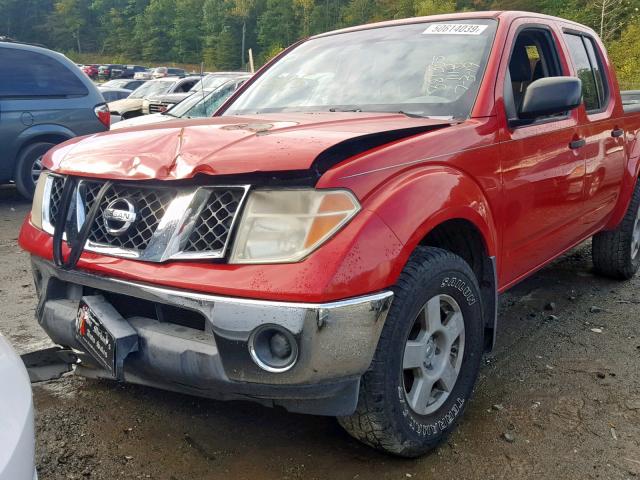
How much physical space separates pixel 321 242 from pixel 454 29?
1.81 metres

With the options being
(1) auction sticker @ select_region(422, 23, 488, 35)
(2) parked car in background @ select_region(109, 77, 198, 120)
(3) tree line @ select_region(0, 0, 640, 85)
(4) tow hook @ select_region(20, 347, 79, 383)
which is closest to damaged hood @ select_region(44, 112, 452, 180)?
(1) auction sticker @ select_region(422, 23, 488, 35)

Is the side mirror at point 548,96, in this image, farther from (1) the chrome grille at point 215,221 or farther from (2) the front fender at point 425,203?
(1) the chrome grille at point 215,221

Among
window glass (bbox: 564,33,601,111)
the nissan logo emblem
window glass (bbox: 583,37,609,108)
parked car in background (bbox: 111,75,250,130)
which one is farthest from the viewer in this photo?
parked car in background (bbox: 111,75,250,130)

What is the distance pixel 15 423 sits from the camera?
1.35 metres

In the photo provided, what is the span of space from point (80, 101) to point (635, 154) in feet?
20.8

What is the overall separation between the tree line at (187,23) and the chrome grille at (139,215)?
2535 inches

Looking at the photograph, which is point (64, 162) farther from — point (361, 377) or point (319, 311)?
point (361, 377)

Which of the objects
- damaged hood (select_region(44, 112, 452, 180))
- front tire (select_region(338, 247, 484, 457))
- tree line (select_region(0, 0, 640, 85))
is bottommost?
front tire (select_region(338, 247, 484, 457))

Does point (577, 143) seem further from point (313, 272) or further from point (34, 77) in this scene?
point (34, 77)

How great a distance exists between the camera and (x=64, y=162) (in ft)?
7.86

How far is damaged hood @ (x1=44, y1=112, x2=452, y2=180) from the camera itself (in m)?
1.97

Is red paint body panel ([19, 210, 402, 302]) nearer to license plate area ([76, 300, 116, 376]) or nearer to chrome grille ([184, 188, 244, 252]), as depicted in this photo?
chrome grille ([184, 188, 244, 252])

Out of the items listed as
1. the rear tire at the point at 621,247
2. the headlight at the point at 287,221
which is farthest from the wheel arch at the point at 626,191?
the headlight at the point at 287,221

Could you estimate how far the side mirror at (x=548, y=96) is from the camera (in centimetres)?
279
